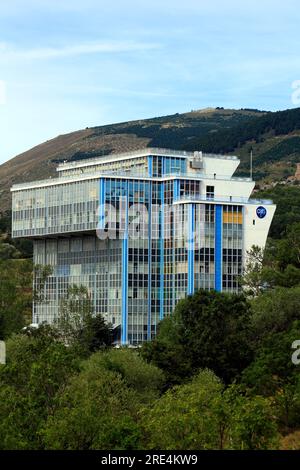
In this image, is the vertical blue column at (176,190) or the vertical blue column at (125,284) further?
the vertical blue column at (176,190)

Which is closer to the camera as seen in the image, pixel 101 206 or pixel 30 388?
pixel 30 388

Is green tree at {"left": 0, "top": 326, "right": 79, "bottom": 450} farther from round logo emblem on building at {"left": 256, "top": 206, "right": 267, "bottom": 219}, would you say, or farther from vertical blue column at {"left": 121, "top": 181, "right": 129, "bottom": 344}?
round logo emblem on building at {"left": 256, "top": 206, "right": 267, "bottom": 219}

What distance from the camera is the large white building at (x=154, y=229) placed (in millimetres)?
141500

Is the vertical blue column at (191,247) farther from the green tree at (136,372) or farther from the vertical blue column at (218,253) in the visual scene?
the green tree at (136,372)

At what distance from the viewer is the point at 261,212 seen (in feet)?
477

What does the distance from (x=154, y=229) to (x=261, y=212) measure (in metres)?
11.3

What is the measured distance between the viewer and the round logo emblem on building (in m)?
145

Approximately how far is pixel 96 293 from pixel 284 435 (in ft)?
188

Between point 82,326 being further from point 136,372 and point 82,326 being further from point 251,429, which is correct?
point 251,429

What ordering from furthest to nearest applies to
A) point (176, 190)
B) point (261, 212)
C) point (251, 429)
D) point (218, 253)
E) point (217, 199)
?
point (261, 212) < point (176, 190) < point (217, 199) < point (218, 253) < point (251, 429)

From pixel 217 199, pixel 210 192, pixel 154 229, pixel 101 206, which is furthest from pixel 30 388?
pixel 210 192

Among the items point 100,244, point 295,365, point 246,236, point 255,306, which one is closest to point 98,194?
point 100,244

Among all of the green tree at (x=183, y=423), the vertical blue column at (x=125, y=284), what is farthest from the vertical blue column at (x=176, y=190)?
the green tree at (x=183, y=423)

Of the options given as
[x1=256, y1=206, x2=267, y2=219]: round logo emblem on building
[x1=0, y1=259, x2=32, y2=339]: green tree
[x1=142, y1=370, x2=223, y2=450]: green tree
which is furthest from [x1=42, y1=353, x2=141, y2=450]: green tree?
[x1=256, y1=206, x2=267, y2=219]: round logo emblem on building
